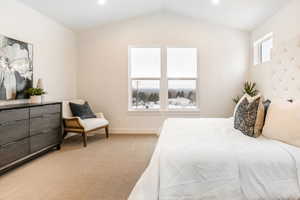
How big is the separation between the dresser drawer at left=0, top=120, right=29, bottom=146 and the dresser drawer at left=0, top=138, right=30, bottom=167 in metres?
0.07

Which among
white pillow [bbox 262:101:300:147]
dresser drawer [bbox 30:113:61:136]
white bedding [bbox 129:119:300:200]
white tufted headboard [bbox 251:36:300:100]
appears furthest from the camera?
dresser drawer [bbox 30:113:61:136]

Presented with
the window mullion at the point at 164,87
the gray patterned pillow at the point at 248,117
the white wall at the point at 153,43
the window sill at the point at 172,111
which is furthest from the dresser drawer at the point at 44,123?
the gray patterned pillow at the point at 248,117

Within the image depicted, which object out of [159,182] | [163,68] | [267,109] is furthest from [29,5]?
[267,109]

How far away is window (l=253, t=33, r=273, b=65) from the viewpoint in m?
4.29

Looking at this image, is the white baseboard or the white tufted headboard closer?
the white tufted headboard

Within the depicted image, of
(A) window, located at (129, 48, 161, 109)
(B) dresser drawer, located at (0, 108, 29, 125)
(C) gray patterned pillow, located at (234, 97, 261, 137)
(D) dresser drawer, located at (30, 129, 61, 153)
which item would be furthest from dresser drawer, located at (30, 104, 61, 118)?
(C) gray patterned pillow, located at (234, 97, 261, 137)

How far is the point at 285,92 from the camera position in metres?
3.43

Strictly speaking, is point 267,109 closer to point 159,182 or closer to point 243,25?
point 159,182

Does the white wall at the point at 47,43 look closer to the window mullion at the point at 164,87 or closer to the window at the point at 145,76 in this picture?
the window at the point at 145,76

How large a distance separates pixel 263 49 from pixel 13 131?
4.87 meters

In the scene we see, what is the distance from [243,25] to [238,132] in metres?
3.48

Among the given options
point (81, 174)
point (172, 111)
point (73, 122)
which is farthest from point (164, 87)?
point (81, 174)

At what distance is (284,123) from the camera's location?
76.2 inches

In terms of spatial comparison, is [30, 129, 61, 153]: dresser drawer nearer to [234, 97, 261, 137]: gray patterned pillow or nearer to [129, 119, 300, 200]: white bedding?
[129, 119, 300, 200]: white bedding
